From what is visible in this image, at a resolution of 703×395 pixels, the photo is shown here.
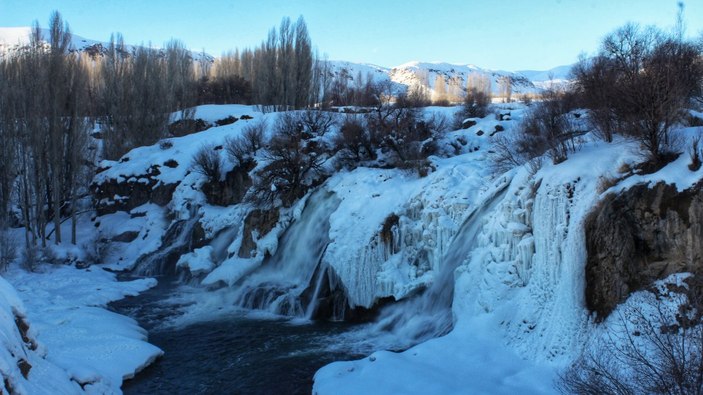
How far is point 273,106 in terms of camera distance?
42.2 meters

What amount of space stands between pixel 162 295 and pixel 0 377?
1353cm

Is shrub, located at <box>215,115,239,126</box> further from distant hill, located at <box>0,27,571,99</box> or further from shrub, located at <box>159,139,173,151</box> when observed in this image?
distant hill, located at <box>0,27,571,99</box>

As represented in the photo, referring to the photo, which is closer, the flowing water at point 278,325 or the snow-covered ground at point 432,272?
the snow-covered ground at point 432,272

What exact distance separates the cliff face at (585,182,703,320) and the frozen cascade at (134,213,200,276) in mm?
18783

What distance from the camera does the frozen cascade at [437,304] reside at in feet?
40.5

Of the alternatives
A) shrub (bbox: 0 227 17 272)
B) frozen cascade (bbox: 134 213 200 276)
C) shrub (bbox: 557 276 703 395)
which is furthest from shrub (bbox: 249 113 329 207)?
shrub (bbox: 557 276 703 395)

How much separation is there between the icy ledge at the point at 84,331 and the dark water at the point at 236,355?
475mm

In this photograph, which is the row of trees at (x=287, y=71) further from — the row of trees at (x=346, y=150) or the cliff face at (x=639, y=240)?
the cliff face at (x=639, y=240)

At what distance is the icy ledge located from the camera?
31.5ft

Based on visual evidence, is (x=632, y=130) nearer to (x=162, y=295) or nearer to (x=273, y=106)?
(x=162, y=295)

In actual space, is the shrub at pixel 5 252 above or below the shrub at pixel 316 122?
below

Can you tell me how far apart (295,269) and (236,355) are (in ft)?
19.1

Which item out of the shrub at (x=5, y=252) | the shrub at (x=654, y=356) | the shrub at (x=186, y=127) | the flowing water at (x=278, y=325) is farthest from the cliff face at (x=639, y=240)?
the shrub at (x=186, y=127)

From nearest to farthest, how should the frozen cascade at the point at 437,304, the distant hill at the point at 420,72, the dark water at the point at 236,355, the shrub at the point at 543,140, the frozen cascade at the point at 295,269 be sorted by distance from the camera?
the dark water at the point at 236,355 < the shrub at the point at 543,140 < the frozen cascade at the point at 437,304 < the frozen cascade at the point at 295,269 < the distant hill at the point at 420,72
